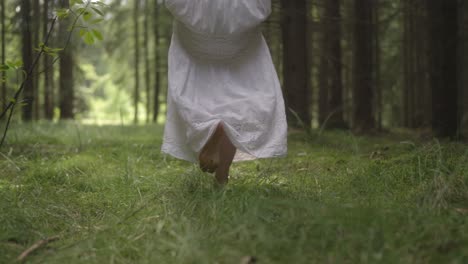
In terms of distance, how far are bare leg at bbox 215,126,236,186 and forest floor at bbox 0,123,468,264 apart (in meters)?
0.14

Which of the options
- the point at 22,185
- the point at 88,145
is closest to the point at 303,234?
the point at 22,185

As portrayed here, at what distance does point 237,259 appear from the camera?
230cm

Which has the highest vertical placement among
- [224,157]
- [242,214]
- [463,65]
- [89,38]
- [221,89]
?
[463,65]

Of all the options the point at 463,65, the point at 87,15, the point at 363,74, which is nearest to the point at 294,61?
the point at 363,74

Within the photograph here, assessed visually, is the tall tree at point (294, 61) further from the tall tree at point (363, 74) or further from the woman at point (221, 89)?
the woman at point (221, 89)

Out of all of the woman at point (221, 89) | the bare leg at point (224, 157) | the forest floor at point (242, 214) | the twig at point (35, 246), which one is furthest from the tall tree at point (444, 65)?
the twig at point (35, 246)

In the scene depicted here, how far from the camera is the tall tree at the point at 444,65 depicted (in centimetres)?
712

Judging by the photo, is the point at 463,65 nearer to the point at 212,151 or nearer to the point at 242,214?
the point at 212,151

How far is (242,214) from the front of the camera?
2912 millimetres

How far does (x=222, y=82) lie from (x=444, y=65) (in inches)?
195

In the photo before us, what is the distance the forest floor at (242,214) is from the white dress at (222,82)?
386mm

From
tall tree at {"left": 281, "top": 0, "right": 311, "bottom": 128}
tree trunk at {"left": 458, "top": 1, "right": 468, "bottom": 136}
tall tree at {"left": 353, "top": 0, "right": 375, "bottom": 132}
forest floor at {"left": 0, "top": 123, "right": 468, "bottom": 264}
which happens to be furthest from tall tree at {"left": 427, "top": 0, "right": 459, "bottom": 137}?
tree trunk at {"left": 458, "top": 1, "right": 468, "bottom": 136}

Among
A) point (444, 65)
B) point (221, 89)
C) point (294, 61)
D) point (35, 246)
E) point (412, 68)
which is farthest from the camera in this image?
point (412, 68)

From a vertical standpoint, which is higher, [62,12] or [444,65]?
[62,12]
